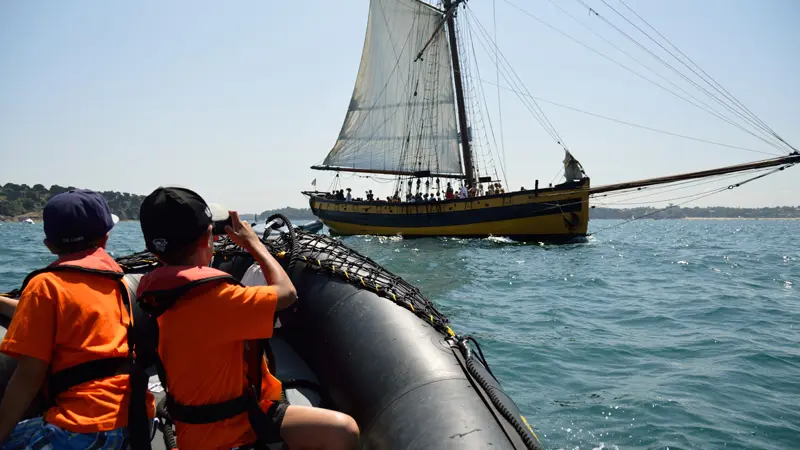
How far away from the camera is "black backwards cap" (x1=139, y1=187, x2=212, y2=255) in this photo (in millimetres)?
1902

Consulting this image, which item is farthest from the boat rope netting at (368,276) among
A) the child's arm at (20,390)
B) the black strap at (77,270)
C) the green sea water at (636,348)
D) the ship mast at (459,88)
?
the ship mast at (459,88)

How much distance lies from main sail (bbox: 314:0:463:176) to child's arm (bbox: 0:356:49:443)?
33463 millimetres

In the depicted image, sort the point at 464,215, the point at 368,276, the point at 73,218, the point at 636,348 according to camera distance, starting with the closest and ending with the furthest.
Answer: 1. the point at 73,218
2. the point at 368,276
3. the point at 636,348
4. the point at 464,215

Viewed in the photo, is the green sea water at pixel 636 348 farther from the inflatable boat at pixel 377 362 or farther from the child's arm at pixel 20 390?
the child's arm at pixel 20 390

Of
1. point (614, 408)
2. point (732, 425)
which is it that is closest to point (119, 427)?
point (614, 408)

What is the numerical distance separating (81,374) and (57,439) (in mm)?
253

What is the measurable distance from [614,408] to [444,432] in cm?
331

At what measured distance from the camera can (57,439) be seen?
1.95 meters

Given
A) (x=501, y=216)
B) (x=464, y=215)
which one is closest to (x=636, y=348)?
(x=501, y=216)

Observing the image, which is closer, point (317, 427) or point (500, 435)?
point (317, 427)

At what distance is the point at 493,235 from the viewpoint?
97.0 feet

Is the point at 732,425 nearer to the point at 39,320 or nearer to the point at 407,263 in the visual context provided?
the point at 39,320

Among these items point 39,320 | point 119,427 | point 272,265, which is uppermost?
point 272,265

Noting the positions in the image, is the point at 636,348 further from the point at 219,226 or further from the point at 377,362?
the point at 219,226
